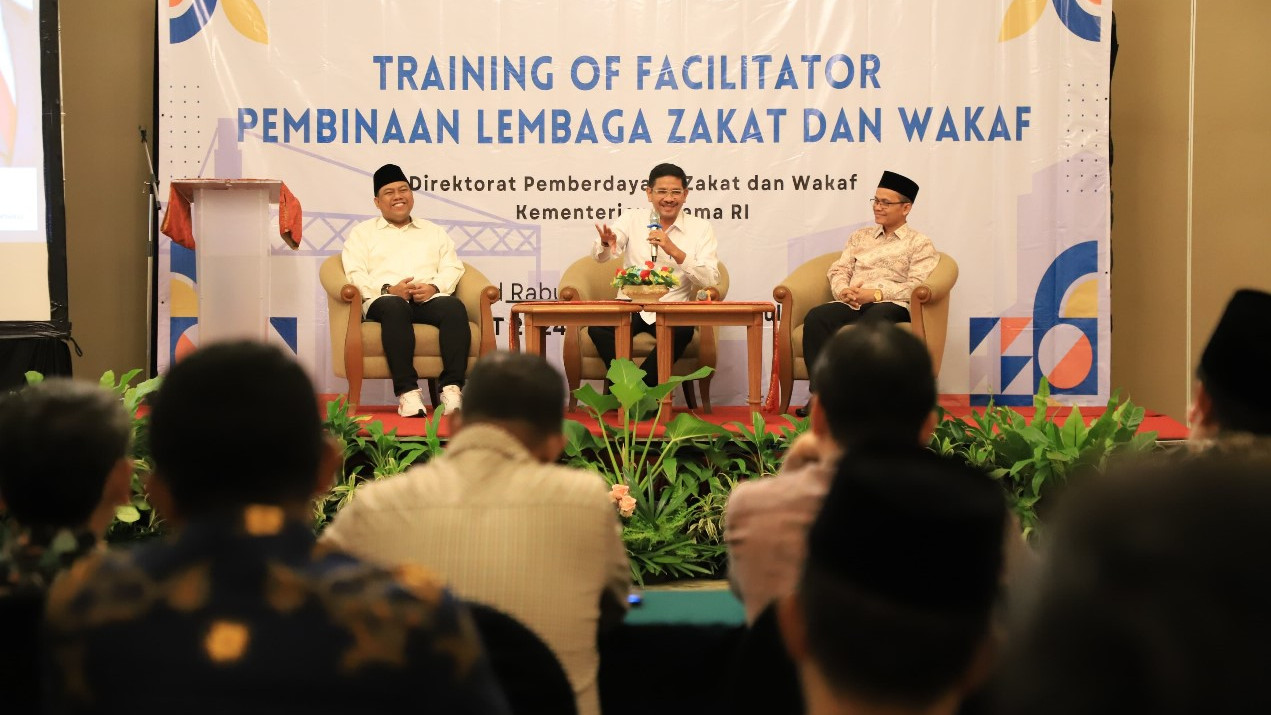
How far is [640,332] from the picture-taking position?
5148 mm

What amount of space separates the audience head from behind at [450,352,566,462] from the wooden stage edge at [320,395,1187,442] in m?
1.99

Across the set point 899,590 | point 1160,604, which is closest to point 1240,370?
point 899,590

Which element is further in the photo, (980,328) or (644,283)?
(980,328)

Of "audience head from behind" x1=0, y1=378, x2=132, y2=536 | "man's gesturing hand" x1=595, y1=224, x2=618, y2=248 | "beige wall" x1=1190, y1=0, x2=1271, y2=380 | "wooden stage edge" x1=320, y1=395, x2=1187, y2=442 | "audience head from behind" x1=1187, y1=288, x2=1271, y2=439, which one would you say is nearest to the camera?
"audience head from behind" x1=0, y1=378, x2=132, y2=536

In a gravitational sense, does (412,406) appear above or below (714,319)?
below

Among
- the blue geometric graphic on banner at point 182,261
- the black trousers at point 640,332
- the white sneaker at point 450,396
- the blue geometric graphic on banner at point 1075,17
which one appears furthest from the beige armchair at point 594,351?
the blue geometric graphic on banner at point 1075,17

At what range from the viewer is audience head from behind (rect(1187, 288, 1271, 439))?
5.67ft

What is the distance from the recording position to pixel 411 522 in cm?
159

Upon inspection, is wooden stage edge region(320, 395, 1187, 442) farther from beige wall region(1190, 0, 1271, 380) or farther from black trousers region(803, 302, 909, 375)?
beige wall region(1190, 0, 1271, 380)

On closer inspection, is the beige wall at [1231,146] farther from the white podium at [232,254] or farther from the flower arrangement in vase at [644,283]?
the white podium at [232,254]

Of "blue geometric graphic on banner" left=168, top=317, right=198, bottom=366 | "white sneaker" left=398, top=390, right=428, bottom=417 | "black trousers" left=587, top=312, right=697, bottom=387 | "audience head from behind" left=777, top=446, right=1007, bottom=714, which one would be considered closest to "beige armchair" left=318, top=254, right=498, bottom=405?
"white sneaker" left=398, top=390, right=428, bottom=417

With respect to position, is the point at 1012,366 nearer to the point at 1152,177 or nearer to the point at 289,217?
the point at 1152,177

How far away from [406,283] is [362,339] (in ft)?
1.00

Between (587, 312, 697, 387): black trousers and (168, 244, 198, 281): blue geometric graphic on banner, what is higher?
(168, 244, 198, 281): blue geometric graphic on banner
